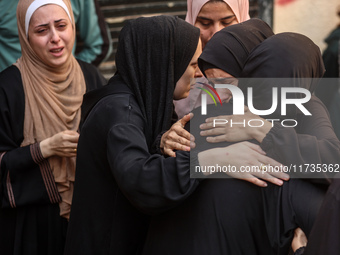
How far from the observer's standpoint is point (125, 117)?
2152 millimetres

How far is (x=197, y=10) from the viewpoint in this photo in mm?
3250

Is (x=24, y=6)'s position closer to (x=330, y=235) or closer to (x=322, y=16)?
(x=330, y=235)

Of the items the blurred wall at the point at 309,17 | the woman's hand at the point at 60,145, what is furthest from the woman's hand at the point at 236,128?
the blurred wall at the point at 309,17

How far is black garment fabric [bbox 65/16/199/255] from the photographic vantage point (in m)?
2.26

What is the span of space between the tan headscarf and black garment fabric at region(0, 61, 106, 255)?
0.04m

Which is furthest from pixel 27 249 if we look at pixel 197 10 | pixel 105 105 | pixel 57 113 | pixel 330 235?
pixel 330 235

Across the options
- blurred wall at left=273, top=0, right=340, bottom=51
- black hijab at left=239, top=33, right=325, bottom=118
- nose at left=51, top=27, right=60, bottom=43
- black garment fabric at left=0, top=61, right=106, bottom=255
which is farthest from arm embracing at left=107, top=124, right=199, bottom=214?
blurred wall at left=273, top=0, right=340, bottom=51

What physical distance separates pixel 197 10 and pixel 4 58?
142cm

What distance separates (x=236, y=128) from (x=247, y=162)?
0.16m

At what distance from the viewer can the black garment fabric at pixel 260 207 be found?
1898 mm

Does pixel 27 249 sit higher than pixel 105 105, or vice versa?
pixel 105 105

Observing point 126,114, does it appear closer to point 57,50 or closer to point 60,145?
point 60,145

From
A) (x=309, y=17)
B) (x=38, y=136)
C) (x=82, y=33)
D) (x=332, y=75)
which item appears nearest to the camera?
(x=38, y=136)

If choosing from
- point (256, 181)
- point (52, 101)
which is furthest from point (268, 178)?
point (52, 101)
